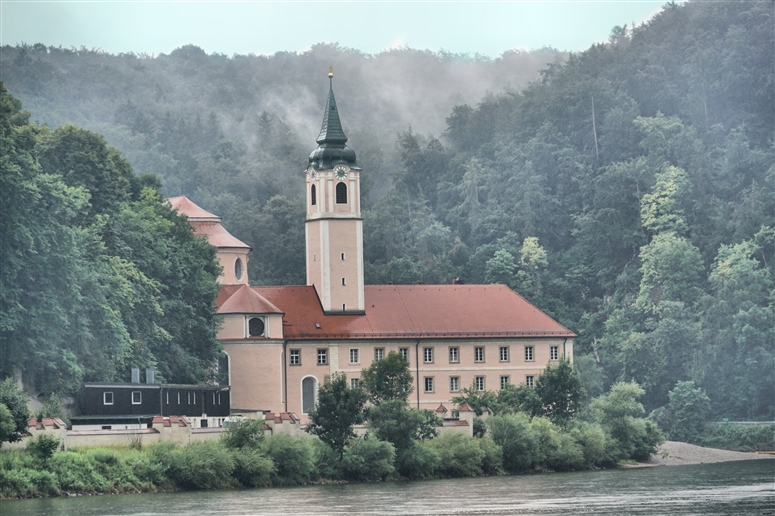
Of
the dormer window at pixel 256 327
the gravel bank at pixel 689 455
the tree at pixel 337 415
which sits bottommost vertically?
the gravel bank at pixel 689 455

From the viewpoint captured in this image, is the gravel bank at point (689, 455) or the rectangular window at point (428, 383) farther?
the rectangular window at point (428, 383)

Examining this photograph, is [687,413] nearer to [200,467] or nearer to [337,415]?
[337,415]

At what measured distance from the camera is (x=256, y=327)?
298ft

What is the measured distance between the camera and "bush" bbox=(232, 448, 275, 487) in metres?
66.7

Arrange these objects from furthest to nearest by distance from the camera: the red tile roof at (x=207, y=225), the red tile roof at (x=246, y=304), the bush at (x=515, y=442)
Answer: the red tile roof at (x=207, y=225) → the red tile roof at (x=246, y=304) → the bush at (x=515, y=442)

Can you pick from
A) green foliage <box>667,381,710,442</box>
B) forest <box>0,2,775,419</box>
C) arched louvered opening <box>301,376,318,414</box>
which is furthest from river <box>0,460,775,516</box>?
green foliage <box>667,381,710,442</box>

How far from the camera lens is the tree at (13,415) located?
6075 centimetres

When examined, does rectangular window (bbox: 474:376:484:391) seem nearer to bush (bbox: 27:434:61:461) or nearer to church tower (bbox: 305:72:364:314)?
church tower (bbox: 305:72:364:314)

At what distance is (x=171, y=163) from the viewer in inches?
6624

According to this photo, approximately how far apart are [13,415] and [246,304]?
1166 inches

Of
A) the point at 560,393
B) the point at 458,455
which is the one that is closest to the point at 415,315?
the point at 560,393

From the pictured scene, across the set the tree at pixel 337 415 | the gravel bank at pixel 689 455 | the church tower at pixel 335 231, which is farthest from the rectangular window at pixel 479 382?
the tree at pixel 337 415

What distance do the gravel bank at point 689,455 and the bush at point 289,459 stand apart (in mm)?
21205

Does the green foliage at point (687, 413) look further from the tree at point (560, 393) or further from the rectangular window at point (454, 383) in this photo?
the tree at point (560, 393)
